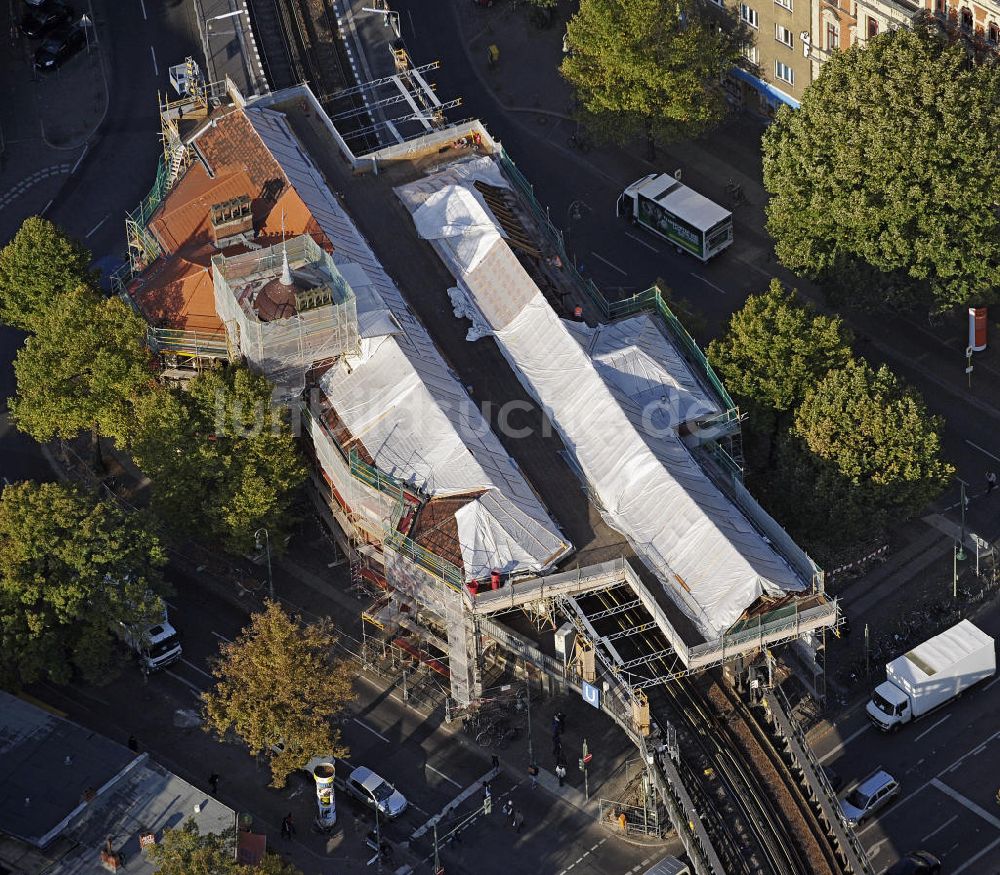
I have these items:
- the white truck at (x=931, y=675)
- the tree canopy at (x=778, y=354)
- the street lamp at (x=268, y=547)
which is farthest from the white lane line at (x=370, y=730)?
the tree canopy at (x=778, y=354)

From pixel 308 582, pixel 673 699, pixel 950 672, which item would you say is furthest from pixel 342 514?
pixel 950 672

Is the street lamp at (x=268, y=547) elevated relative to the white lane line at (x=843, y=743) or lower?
elevated

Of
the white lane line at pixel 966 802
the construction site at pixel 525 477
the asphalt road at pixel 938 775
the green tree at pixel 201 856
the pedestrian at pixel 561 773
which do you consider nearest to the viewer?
the green tree at pixel 201 856

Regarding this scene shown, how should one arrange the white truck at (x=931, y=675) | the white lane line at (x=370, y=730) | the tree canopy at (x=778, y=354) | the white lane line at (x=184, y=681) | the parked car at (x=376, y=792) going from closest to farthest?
the parked car at (x=376, y=792), the white truck at (x=931, y=675), the white lane line at (x=370, y=730), the white lane line at (x=184, y=681), the tree canopy at (x=778, y=354)

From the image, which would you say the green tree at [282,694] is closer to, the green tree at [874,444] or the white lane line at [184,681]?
the white lane line at [184,681]

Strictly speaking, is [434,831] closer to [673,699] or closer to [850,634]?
[673,699]

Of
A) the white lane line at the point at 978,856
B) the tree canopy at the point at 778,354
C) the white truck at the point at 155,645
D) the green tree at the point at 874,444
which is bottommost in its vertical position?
the white lane line at the point at 978,856

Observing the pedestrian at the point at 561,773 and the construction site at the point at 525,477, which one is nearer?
the construction site at the point at 525,477
